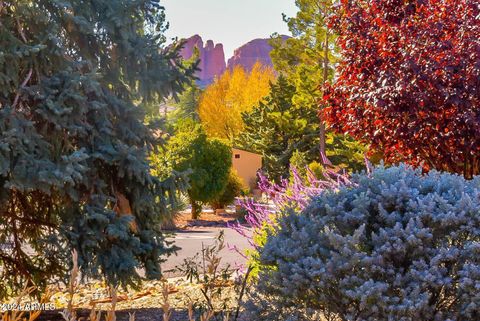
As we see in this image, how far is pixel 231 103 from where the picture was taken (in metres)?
42.0

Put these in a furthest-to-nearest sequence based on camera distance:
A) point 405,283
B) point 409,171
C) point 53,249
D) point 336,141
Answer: point 336,141, point 53,249, point 409,171, point 405,283

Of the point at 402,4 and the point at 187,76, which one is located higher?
the point at 402,4

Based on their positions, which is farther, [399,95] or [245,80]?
[245,80]

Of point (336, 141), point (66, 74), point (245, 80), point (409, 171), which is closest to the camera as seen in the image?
point (409, 171)

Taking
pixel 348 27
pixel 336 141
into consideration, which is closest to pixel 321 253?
pixel 348 27

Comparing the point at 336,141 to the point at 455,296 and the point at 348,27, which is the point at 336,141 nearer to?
the point at 348,27

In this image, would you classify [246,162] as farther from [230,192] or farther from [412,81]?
[412,81]

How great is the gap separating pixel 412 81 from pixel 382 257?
3429 mm

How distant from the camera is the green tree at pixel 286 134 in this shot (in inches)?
1264

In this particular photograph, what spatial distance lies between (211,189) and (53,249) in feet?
58.7

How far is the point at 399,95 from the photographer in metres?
6.70

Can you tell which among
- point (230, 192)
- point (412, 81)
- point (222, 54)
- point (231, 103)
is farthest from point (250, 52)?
Result: point (412, 81)

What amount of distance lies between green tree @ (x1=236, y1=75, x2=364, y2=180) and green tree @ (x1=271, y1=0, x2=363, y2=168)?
6cm

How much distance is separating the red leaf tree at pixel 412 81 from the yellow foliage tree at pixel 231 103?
107ft
